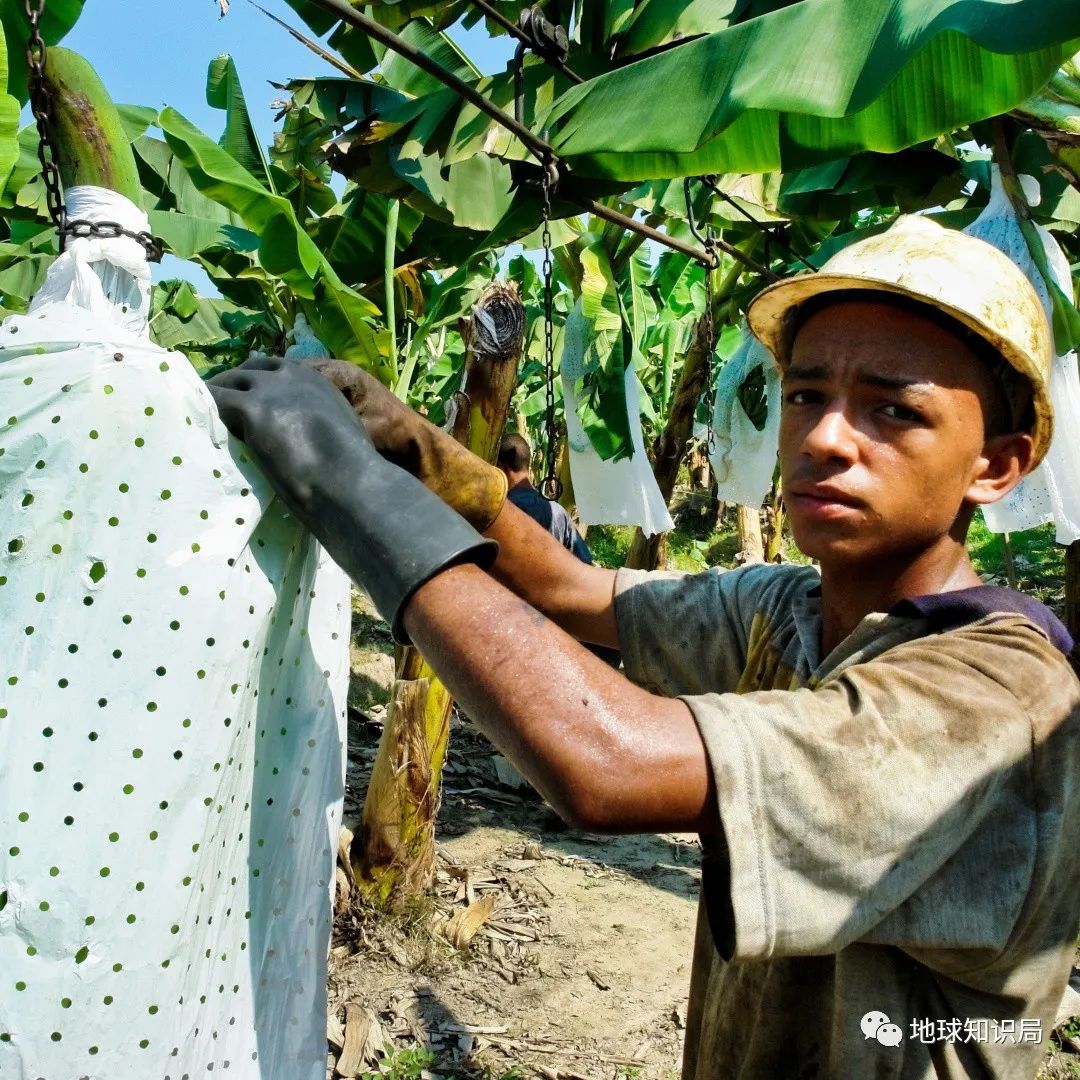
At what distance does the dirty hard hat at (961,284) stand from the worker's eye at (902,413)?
0.15m

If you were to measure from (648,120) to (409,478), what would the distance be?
4.90 feet

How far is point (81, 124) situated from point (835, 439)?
112 centimetres

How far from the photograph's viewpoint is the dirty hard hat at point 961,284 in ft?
4.38

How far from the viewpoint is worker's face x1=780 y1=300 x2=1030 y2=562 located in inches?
53.4

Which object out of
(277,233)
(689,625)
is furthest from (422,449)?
(277,233)

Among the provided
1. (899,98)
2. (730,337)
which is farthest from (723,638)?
(730,337)

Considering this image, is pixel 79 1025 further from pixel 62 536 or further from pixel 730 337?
pixel 730 337

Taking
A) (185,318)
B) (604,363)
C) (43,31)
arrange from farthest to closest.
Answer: (185,318) < (604,363) < (43,31)

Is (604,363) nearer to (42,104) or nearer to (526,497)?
(526,497)

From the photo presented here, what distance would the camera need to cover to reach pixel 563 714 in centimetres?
101

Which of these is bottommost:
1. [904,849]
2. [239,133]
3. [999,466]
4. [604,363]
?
[904,849]

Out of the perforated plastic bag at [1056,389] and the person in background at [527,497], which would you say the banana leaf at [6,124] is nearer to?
the perforated plastic bag at [1056,389]

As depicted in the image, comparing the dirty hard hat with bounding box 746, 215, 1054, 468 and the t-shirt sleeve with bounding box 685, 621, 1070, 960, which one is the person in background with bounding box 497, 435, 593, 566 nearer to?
the dirty hard hat with bounding box 746, 215, 1054, 468

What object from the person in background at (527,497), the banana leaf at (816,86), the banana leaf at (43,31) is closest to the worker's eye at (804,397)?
the banana leaf at (816,86)
